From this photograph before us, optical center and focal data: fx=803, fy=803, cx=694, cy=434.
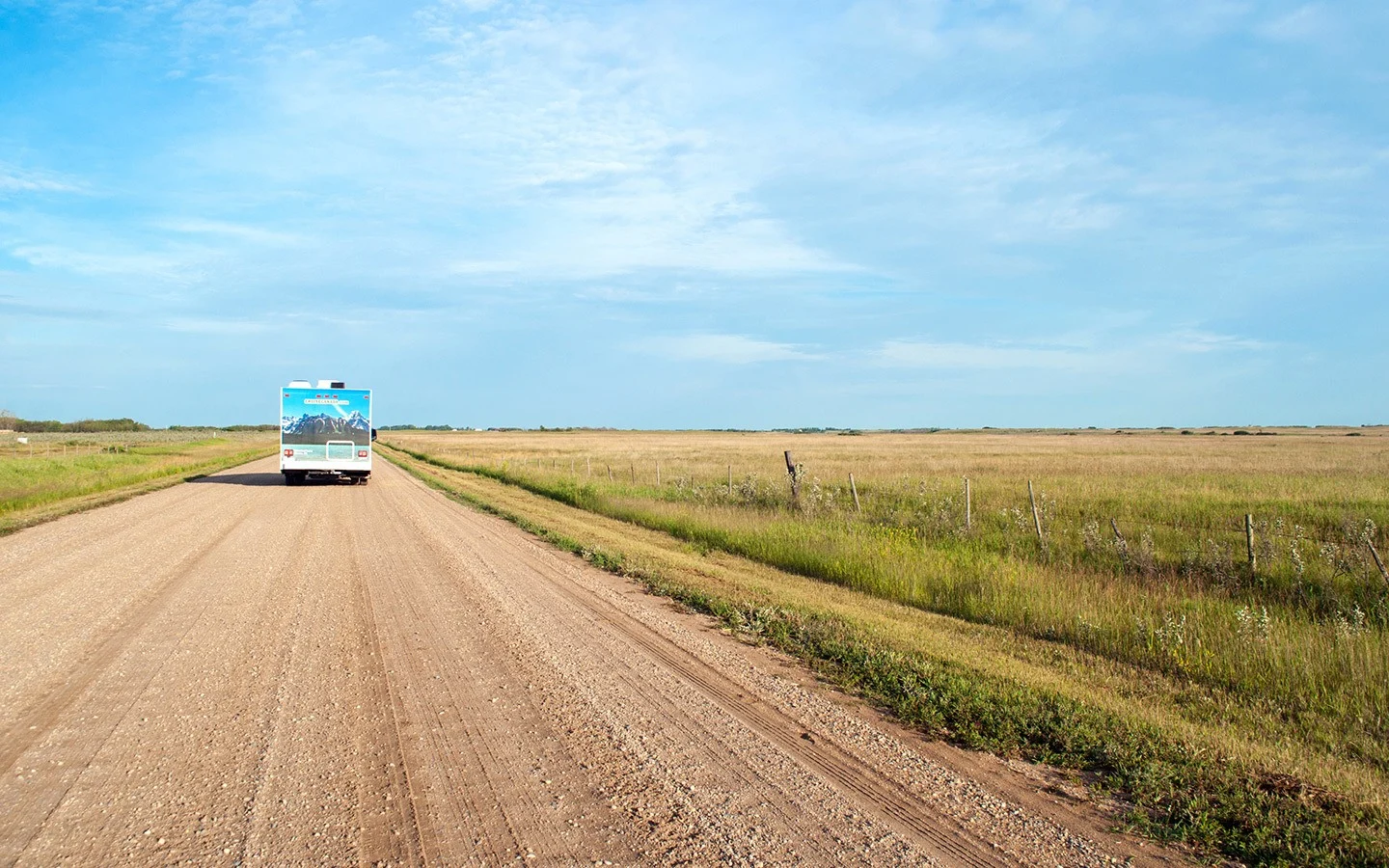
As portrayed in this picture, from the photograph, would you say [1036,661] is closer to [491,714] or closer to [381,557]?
[491,714]

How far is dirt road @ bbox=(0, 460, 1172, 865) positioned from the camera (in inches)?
156

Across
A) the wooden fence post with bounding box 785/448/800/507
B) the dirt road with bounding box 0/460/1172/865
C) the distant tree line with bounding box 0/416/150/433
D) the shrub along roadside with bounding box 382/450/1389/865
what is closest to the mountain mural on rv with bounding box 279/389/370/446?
the wooden fence post with bounding box 785/448/800/507

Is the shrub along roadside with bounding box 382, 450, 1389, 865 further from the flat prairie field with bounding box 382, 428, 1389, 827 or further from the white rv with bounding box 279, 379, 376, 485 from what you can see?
the white rv with bounding box 279, 379, 376, 485

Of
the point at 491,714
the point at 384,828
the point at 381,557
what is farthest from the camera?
the point at 381,557

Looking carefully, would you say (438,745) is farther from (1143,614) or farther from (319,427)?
(319,427)

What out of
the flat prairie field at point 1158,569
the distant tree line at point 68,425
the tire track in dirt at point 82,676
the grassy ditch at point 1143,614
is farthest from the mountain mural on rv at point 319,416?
the distant tree line at point 68,425

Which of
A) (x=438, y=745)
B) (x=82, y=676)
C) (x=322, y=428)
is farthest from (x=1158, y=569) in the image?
(x=322, y=428)

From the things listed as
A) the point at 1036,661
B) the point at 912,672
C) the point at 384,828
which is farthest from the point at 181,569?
the point at 1036,661

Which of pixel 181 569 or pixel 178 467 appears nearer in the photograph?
pixel 181 569

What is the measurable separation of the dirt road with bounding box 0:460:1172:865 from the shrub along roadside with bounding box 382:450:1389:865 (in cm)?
56

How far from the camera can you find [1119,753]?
5.22 metres

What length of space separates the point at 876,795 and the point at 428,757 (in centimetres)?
272

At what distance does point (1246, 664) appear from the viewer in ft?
24.1

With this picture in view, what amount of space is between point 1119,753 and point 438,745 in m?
4.42
